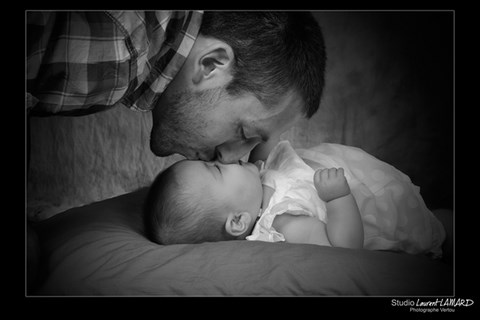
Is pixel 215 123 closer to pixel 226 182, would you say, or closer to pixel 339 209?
pixel 226 182

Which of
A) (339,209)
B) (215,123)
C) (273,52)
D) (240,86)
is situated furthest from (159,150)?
(339,209)

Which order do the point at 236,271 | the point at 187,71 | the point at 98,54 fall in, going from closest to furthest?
the point at 236,271
the point at 98,54
the point at 187,71

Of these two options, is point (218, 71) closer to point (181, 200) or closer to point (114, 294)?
point (181, 200)

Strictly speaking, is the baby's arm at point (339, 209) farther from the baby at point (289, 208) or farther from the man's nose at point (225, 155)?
the man's nose at point (225, 155)

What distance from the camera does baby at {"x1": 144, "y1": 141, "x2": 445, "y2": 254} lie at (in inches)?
46.5

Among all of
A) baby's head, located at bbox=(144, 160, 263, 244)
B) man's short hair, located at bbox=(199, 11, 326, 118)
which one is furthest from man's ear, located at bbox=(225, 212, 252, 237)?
man's short hair, located at bbox=(199, 11, 326, 118)

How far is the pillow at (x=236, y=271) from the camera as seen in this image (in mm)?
1006

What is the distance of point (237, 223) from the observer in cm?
127

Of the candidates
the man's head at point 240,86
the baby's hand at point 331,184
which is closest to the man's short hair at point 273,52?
the man's head at point 240,86

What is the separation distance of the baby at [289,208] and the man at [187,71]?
4.2 inches

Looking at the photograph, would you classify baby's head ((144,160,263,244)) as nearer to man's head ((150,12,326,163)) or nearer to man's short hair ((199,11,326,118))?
man's head ((150,12,326,163))

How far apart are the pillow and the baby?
0.11 metres

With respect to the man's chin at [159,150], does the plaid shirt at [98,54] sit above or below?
above

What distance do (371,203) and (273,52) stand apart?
0.48 metres
